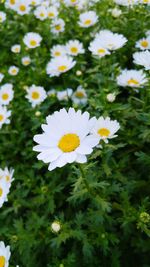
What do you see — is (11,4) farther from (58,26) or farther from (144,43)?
(144,43)

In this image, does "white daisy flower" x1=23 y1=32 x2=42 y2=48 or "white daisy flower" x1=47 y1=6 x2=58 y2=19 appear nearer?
Result: "white daisy flower" x1=23 y1=32 x2=42 y2=48

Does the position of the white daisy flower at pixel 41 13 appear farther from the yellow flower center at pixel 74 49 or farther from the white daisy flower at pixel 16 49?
the yellow flower center at pixel 74 49

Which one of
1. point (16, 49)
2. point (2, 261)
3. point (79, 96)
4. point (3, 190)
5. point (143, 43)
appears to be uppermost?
point (143, 43)

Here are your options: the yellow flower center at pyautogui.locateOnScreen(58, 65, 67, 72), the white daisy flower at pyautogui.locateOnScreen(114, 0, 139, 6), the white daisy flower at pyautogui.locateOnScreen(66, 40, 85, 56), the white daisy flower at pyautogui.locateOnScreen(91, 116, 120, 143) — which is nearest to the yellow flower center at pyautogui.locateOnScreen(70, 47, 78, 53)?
the white daisy flower at pyautogui.locateOnScreen(66, 40, 85, 56)

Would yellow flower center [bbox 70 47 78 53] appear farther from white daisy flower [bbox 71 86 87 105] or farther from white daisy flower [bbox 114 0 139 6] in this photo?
white daisy flower [bbox 114 0 139 6]

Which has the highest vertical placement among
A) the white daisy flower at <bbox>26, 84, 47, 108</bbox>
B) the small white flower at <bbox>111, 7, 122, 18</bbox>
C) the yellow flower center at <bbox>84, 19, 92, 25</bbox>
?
the small white flower at <bbox>111, 7, 122, 18</bbox>

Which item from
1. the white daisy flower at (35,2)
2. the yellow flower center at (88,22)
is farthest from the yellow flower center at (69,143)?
the white daisy flower at (35,2)

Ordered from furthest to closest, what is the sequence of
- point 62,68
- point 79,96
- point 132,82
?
point 62,68, point 79,96, point 132,82

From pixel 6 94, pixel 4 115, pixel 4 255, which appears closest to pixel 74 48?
pixel 6 94
